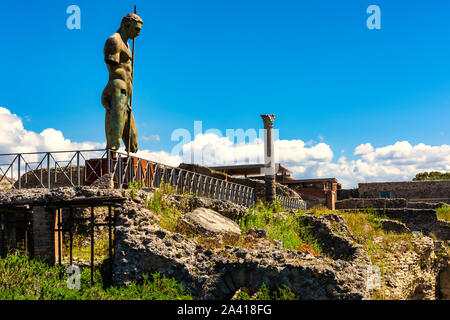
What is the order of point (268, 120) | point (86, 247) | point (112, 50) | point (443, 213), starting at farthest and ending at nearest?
1. point (443, 213)
2. point (268, 120)
3. point (112, 50)
4. point (86, 247)

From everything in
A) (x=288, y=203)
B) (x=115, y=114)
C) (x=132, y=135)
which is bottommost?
(x=288, y=203)

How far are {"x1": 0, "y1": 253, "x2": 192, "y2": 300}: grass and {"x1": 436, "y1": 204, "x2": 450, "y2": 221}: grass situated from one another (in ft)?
65.9

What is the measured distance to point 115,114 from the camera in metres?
→ 11.4

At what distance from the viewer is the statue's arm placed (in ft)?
36.4

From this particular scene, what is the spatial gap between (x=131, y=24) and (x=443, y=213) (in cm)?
1994

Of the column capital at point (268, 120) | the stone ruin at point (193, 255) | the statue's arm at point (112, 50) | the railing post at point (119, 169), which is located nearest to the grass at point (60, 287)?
the stone ruin at point (193, 255)

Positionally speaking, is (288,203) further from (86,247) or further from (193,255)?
(193,255)

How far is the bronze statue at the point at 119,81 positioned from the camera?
36.7 feet

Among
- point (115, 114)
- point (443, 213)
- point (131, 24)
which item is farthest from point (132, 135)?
point (443, 213)

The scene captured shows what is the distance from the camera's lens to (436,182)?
3359 centimetres

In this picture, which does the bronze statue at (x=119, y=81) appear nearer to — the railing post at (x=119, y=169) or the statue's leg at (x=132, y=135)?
the statue's leg at (x=132, y=135)

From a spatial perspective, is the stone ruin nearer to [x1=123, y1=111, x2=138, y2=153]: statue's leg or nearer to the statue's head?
[x1=123, y1=111, x2=138, y2=153]: statue's leg

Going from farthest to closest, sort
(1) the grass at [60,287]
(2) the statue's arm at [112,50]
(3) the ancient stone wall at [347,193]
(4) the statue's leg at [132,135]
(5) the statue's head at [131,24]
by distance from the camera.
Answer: (3) the ancient stone wall at [347,193]
(4) the statue's leg at [132,135]
(5) the statue's head at [131,24]
(2) the statue's arm at [112,50]
(1) the grass at [60,287]
